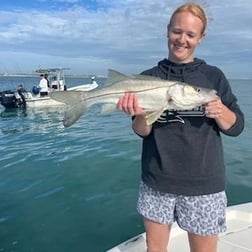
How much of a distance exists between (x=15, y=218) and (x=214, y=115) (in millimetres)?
5628

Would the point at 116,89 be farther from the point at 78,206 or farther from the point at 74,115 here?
the point at 78,206

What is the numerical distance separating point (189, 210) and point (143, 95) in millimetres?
978

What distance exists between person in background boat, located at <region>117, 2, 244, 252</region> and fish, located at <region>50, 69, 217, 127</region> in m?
0.08

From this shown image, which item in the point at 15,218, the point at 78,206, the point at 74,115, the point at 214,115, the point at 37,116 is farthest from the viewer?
the point at 37,116

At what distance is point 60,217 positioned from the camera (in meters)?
7.40

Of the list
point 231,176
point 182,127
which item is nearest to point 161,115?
point 182,127

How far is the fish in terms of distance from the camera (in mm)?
2890

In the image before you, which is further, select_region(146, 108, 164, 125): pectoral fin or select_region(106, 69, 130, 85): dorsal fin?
select_region(106, 69, 130, 85): dorsal fin

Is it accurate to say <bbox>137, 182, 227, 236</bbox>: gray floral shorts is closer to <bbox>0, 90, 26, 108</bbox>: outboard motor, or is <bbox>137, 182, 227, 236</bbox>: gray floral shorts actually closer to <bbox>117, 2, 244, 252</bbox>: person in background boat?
<bbox>117, 2, 244, 252</bbox>: person in background boat

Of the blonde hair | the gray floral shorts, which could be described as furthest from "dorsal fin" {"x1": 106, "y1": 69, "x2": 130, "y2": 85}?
the gray floral shorts

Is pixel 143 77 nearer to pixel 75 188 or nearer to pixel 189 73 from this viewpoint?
pixel 189 73

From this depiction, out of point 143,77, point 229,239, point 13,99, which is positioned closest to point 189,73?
point 143,77

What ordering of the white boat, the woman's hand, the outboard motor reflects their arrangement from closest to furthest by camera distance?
the woman's hand → the white boat → the outboard motor

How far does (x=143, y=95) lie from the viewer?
3.03 meters
